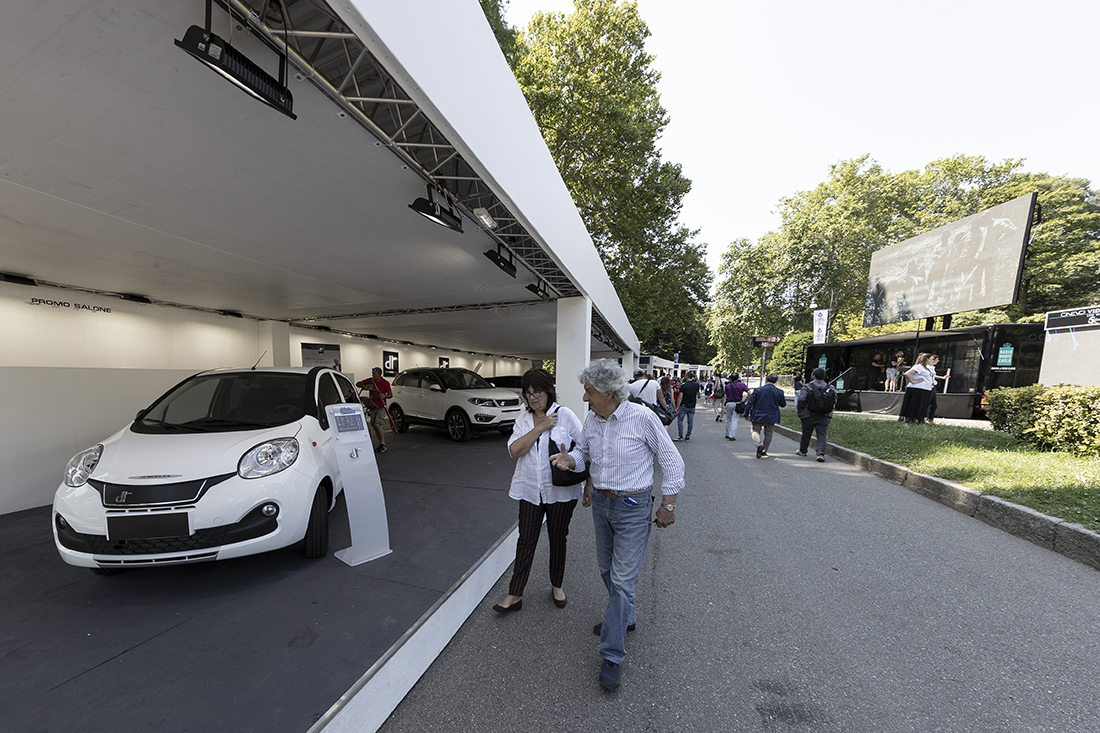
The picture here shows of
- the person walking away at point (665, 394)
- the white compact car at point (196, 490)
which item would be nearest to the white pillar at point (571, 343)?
the person walking away at point (665, 394)

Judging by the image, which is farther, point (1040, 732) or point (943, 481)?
point (943, 481)

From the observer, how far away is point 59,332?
683cm

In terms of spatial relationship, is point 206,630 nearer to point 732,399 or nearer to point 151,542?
point 151,542

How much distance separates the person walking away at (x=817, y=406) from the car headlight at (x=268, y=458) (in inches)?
311

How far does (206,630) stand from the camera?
2.27m

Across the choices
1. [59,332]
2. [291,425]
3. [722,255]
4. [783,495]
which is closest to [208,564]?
[291,425]

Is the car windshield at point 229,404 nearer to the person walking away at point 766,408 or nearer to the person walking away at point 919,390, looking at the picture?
the person walking away at point 766,408

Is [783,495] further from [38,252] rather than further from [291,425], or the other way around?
[38,252]

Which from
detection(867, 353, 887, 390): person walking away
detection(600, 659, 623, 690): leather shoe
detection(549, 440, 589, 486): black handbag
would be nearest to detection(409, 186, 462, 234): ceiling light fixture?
detection(549, 440, 589, 486): black handbag

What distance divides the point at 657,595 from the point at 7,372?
695cm

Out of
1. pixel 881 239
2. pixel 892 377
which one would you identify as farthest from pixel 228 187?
pixel 881 239

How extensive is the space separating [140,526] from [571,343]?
21.9 ft

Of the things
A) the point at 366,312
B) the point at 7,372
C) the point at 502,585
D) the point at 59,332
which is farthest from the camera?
the point at 366,312

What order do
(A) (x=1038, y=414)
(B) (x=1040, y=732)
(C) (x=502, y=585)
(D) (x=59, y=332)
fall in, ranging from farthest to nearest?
(D) (x=59, y=332) < (A) (x=1038, y=414) < (C) (x=502, y=585) < (B) (x=1040, y=732)
